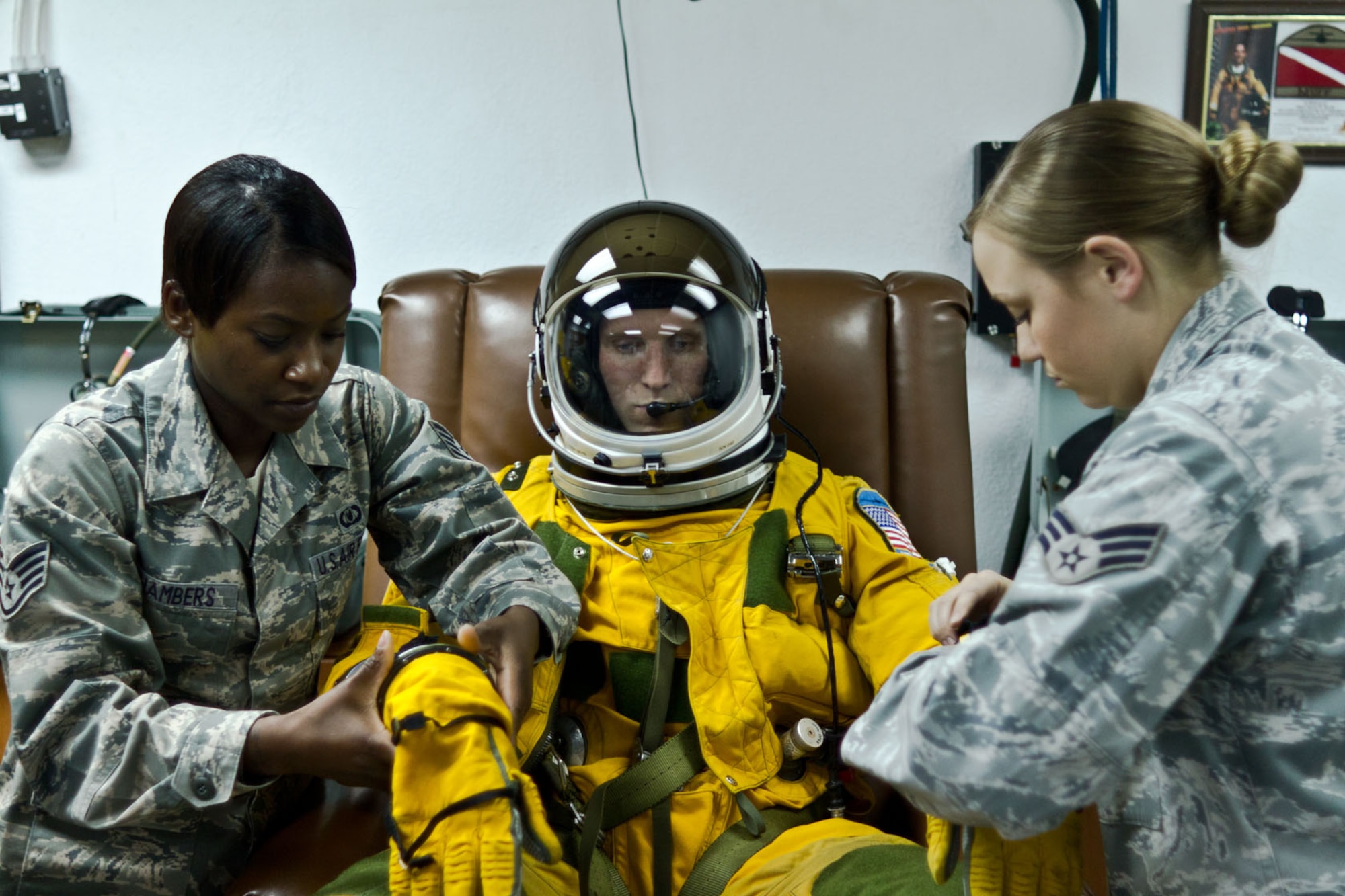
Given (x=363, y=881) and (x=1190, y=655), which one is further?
(x=363, y=881)

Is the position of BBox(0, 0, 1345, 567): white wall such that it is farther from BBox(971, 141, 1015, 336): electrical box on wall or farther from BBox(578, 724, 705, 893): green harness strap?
BBox(578, 724, 705, 893): green harness strap

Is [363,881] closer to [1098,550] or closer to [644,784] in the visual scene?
[644,784]

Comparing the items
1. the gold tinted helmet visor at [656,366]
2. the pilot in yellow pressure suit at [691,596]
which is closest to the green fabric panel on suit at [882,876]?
the pilot in yellow pressure suit at [691,596]

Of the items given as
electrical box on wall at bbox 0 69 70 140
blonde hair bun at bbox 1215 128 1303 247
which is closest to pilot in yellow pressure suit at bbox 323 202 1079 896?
blonde hair bun at bbox 1215 128 1303 247

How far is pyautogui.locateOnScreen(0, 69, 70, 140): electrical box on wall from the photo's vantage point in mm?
2125

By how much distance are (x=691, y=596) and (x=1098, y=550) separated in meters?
0.69

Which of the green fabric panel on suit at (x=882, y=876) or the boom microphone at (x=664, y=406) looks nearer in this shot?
the green fabric panel on suit at (x=882, y=876)

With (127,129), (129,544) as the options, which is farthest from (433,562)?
(127,129)

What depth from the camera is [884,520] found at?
1.43 meters

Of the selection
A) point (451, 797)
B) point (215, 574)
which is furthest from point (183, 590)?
point (451, 797)

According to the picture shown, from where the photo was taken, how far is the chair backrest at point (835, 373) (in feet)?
5.38

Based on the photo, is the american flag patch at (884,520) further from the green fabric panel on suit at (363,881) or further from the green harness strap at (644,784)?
the green fabric panel on suit at (363,881)

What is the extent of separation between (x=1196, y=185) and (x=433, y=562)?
91 centimetres

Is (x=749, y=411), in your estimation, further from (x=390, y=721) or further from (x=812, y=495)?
(x=390, y=721)
